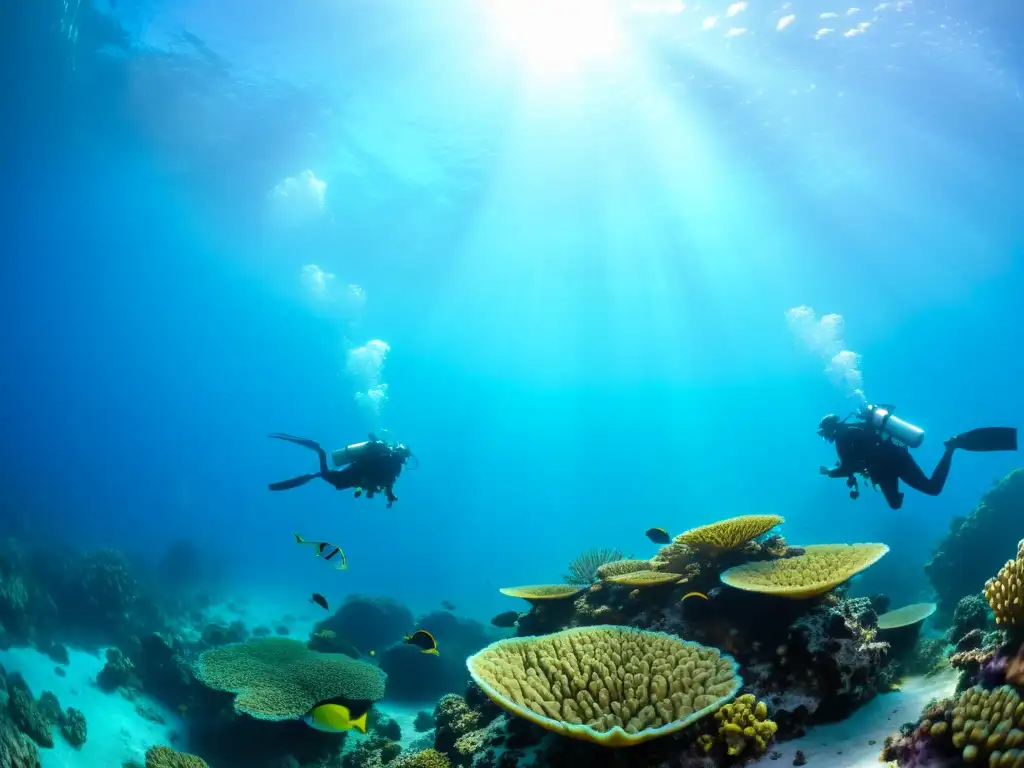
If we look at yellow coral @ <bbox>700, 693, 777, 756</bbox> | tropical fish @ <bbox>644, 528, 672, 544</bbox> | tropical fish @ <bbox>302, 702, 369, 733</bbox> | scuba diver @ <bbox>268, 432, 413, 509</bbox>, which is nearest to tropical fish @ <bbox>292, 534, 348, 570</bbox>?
scuba diver @ <bbox>268, 432, 413, 509</bbox>

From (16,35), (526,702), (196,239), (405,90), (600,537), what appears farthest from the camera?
(600,537)

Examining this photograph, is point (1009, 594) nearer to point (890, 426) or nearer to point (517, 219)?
point (890, 426)

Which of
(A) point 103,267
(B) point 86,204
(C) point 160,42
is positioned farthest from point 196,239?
(C) point 160,42

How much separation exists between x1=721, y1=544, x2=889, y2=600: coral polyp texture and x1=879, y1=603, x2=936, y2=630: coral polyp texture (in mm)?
1286

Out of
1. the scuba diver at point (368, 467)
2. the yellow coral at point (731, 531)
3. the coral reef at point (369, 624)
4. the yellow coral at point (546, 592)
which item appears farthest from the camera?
the coral reef at point (369, 624)

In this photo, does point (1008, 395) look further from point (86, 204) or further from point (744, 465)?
point (86, 204)

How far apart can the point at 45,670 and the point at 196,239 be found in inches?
1867

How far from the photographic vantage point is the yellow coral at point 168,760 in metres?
7.06

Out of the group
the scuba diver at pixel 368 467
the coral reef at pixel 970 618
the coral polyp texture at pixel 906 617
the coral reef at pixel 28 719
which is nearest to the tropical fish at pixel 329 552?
the scuba diver at pixel 368 467

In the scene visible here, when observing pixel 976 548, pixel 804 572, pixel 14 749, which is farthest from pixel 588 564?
pixel 976 548

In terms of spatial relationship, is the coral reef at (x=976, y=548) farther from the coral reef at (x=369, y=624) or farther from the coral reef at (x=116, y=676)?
the coral reef at (x=116, y=676)

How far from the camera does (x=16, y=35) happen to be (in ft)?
79.6

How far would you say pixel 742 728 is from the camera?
395cm

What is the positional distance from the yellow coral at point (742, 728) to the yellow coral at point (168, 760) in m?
7.44
